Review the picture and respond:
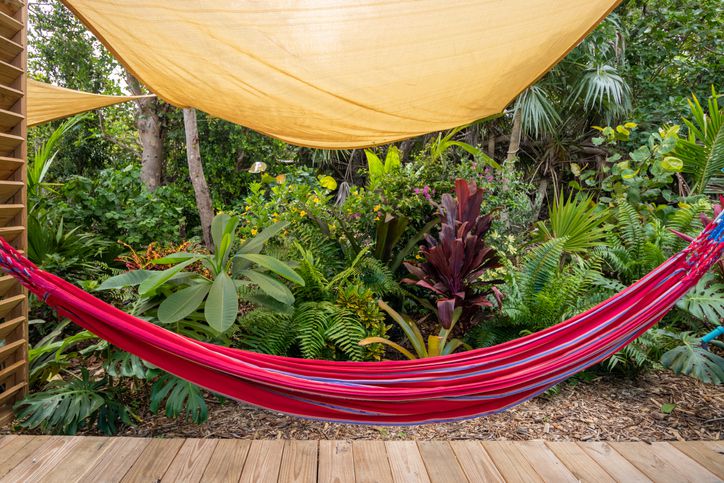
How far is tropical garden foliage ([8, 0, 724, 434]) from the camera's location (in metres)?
2.07

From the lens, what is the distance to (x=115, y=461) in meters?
1.39

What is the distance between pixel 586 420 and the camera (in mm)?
2111

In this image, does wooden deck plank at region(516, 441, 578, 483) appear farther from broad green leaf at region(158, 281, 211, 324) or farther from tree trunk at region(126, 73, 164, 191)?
tree trunk at region(126, 73, 164, 191)

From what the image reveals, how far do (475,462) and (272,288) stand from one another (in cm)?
103

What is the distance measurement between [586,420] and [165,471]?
5.57 ft

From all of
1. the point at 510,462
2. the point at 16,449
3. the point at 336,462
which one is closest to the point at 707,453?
the point at 510,462

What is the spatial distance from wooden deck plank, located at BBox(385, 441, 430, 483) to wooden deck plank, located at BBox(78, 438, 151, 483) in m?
0.73

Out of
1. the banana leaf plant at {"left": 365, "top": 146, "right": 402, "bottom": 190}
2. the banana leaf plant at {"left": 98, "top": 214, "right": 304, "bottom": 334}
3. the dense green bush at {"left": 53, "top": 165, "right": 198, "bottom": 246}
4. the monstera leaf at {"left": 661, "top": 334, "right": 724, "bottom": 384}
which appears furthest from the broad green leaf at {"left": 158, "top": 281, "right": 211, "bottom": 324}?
the monstera leaf at {"left": 661, "top": 334, "right": 724, "bottom": 384}

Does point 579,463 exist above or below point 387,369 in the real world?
below

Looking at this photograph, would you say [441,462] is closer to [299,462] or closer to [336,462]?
[336,462]

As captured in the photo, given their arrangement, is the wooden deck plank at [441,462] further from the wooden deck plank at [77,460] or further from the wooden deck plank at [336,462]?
the wooden deck plank at [77,460]

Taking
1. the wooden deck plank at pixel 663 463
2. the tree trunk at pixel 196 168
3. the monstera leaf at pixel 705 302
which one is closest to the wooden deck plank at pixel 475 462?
the wooden deck plank at pixel 663 463

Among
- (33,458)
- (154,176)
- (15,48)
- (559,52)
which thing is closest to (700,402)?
(559,52)

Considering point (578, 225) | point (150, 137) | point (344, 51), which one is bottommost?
point (578, 225)
